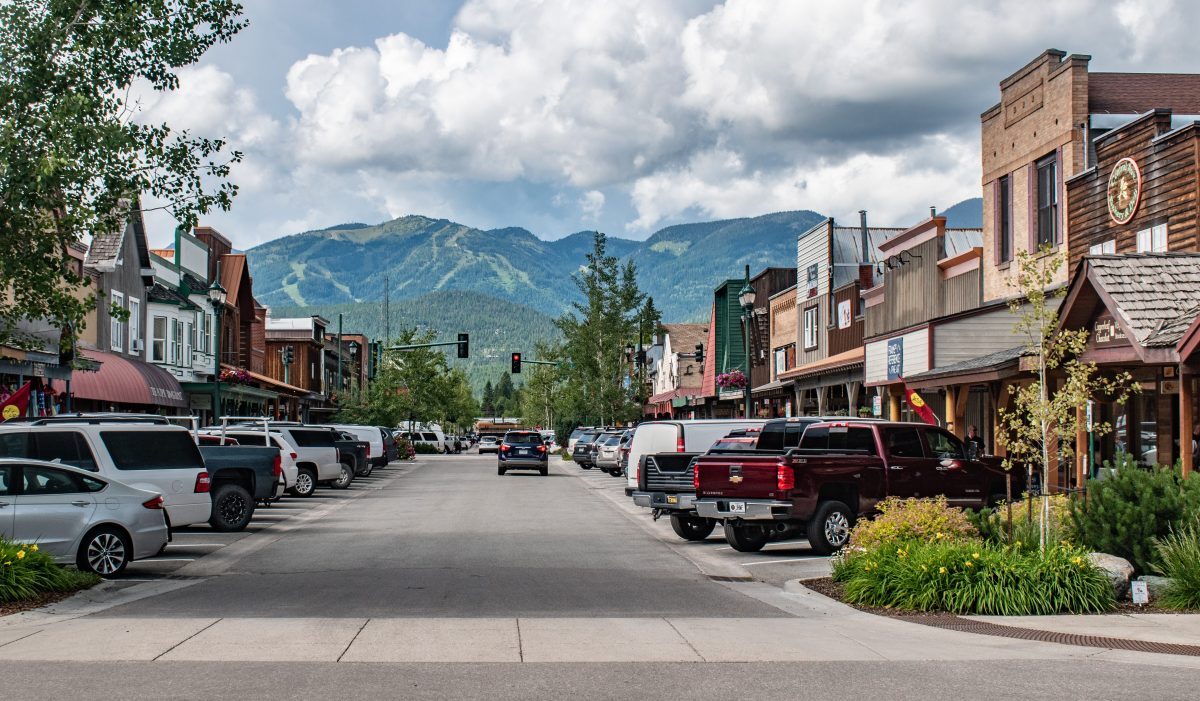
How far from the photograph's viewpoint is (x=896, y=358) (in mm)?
32625

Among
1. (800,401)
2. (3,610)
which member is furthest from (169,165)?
(800,401)

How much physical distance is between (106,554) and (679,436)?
1206 centimetres

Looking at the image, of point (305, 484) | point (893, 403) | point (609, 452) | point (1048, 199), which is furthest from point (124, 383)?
point (1048, 199)

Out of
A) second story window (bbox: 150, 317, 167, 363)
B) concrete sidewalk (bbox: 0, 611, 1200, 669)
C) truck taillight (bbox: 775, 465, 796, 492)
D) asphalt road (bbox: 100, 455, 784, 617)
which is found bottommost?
asphalt road (bbox: 100, 455, 784, 617)

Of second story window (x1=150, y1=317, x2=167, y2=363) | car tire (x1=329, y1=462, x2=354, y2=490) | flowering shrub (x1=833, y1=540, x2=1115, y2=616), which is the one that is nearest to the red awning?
second story window (x1=150, y1=317, x2=167, y2=363)

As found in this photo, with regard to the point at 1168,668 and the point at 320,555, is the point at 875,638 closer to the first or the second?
the point at 1168,668

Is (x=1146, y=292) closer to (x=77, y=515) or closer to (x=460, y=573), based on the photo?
(x=460, y=573)

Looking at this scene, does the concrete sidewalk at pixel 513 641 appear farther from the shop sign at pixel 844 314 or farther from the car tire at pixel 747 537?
the shop sign at pixel 844 314

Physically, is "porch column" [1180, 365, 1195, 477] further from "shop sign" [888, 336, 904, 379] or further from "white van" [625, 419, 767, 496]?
"shop sign" [888, 336, 904, 379]

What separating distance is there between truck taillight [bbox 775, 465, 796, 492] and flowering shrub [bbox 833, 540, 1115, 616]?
4.34 metres

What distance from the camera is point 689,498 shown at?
67.6ft

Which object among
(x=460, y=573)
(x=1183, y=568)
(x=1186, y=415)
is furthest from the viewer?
(x=1186, y=415)

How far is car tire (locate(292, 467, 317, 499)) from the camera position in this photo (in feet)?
108

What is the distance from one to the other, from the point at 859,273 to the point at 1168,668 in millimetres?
34575
